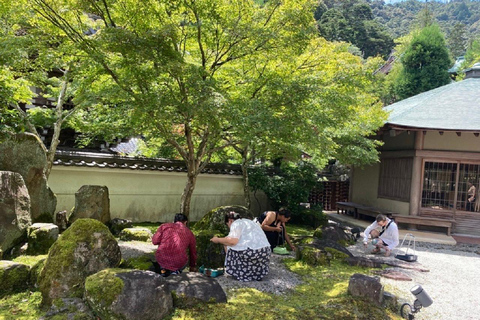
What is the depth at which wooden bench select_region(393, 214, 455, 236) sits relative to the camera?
11.7 meters

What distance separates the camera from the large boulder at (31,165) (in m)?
7.15

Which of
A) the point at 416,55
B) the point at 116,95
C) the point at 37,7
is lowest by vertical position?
the point at 116,95

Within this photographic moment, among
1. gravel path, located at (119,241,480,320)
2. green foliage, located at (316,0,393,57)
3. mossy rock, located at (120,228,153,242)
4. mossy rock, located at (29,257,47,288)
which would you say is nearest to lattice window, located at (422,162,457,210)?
gravel path, located at (119,241,480,320)

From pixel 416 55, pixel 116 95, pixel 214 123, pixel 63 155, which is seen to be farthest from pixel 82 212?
pixel 416 55

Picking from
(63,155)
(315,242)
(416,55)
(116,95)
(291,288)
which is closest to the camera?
(291,288)

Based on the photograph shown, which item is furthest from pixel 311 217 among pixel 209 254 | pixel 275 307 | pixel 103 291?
pixel 103 291

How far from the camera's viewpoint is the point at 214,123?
6891mm

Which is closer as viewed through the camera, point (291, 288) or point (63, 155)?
point (291, 288)

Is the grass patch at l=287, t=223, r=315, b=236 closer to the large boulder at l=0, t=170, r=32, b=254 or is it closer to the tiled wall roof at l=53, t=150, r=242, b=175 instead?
the tiled wall roof at l=53, t=150, r=242, b=175

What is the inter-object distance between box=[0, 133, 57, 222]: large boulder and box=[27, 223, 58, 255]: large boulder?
39.4 inches

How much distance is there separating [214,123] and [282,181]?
6070 mm

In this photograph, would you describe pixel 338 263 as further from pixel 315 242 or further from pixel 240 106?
pixel 240 106

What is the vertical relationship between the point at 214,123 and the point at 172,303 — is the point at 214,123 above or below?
above

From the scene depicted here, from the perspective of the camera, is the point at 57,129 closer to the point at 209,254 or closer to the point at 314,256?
the point at 209,254
